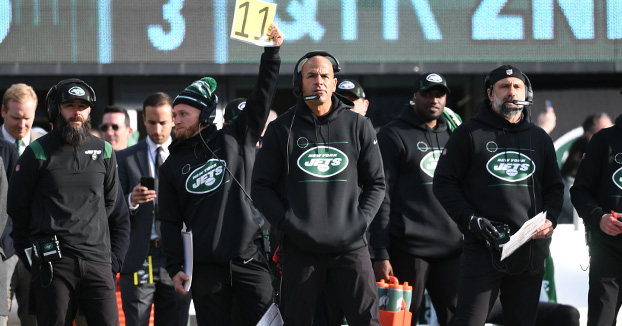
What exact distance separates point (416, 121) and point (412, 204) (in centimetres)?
55

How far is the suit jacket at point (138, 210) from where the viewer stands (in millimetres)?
6977

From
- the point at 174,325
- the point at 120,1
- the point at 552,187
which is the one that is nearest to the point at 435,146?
the point at 552,187

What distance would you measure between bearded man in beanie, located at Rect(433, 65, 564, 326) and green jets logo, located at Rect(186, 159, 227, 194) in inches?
47.6

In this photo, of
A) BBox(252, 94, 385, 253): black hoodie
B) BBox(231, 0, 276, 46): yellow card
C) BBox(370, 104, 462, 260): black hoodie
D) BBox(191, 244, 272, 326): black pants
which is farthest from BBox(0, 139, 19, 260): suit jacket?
BBox(370, 104, 462, 260): black hoodie

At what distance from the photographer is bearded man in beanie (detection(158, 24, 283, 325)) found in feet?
19.2

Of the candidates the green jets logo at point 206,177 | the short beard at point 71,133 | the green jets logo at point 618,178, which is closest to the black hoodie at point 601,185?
the green jets logo at point 618,178

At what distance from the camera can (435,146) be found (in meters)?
6.91

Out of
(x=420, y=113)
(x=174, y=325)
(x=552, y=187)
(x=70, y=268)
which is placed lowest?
A: (x=174, y=325)

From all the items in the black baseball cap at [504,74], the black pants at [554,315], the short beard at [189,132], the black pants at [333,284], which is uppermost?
the black baseball cap at [504,74]

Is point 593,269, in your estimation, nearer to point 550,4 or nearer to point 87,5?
point 550,4

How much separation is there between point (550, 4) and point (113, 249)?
4349 mm

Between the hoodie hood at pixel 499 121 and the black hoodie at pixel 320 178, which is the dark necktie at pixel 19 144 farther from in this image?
the hoodie hood at pixel 499 121

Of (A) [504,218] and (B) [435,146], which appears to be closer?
(A) [504,218]

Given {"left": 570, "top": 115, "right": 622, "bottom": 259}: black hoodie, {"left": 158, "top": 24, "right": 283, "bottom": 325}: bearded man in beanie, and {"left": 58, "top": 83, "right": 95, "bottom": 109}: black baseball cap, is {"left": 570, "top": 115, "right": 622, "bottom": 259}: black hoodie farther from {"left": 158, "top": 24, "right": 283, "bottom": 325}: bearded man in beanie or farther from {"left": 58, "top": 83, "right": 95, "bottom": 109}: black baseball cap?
{"left": 58, "top": 83, "right": 95, "bottom": 109}: black baseball cap
